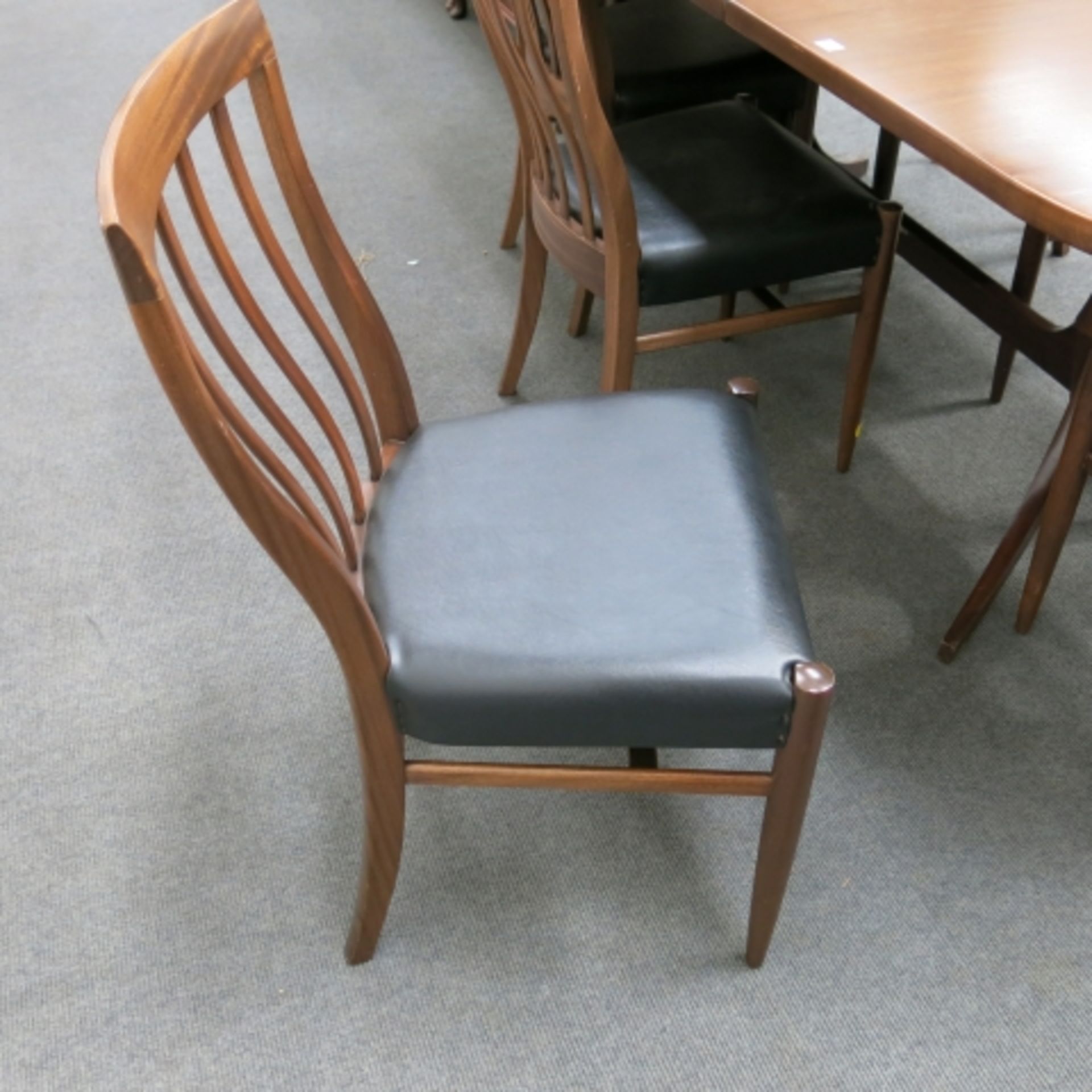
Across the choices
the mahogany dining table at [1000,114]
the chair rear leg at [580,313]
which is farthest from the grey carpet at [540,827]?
the mahogany dining table at [1000,114]

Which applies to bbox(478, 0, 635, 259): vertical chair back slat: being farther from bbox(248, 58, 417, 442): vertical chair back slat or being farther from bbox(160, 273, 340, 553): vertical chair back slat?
bbox(160, 273, 340, 553): vertical chair back slat

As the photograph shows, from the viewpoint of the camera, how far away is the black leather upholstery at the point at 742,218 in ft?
4.84

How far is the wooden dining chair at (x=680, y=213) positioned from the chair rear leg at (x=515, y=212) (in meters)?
0.39

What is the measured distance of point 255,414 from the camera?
193 centimetres

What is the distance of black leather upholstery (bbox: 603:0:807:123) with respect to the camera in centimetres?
189

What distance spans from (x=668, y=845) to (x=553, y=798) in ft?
0.51

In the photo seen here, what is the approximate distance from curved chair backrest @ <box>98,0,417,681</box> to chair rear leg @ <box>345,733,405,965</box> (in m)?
0.11

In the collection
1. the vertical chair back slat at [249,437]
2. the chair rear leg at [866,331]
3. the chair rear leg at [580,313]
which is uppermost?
the vertical chair back slat at [249,437]

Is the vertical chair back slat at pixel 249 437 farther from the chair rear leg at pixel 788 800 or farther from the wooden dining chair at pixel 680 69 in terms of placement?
the wooden dining chair at pixel 680 69

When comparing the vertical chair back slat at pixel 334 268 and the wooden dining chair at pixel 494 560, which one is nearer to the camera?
the wooden dining chair at pixel 494 560

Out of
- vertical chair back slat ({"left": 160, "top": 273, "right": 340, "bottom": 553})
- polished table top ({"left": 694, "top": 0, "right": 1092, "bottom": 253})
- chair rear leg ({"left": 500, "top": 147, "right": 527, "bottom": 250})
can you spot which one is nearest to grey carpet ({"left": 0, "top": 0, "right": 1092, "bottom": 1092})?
chair rear leg ({"left": 500, "top": 147, "right": 527, "bottom": 250})

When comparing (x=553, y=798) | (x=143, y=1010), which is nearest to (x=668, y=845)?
(x=553, y=798)

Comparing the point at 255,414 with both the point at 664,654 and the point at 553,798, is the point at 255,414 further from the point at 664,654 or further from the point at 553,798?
the point at 664,654

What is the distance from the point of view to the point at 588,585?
986 millimetres
